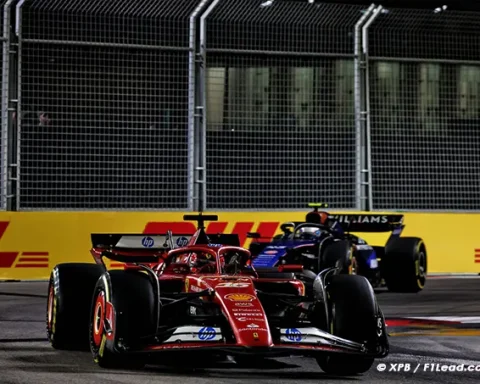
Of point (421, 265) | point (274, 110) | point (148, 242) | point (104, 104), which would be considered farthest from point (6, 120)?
point (148, 242)

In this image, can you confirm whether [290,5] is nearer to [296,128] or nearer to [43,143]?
[296,128]

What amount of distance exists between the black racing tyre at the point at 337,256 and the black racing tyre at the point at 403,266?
4.13 feet

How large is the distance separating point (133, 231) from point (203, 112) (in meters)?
2.29

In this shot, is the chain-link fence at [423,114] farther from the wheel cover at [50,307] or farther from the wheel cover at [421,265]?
the wheel cover at [50,307]

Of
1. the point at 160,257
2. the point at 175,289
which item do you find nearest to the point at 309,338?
the point at 175,289

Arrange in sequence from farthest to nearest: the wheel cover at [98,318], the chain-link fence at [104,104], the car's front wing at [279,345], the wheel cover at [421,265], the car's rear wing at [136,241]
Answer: the chain-link fence at [104,104]
the wheel cover at [421,265]
the car's rear wing at [136,241]
the wheel cover at [98,318]
the car's front wing at [279,345]

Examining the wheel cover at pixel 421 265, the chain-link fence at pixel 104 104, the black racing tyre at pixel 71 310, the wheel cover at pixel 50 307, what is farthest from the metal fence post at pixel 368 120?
the black racing tyre at pixel 71 310

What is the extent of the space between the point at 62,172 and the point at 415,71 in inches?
253

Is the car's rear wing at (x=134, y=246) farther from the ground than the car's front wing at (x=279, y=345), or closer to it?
farther from the ground

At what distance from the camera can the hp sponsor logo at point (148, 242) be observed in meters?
11.3

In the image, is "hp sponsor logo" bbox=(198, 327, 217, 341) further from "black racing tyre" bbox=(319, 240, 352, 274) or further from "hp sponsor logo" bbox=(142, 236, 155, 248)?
"black racing tyre" bbox=(319, 240, 352, 274)

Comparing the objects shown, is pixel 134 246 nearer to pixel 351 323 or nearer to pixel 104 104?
pixel 351 323

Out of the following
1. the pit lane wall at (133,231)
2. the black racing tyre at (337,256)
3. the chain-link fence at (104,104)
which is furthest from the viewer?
the chain-link fence at (104,104)

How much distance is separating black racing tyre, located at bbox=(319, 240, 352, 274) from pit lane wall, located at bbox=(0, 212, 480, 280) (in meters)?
3.33
